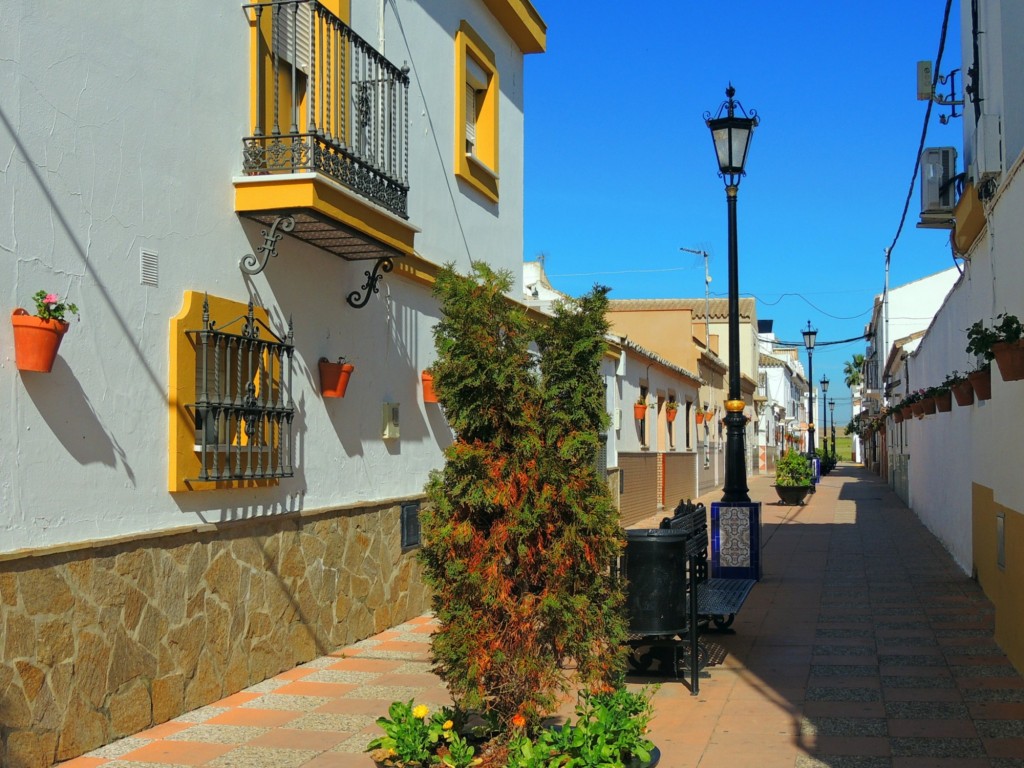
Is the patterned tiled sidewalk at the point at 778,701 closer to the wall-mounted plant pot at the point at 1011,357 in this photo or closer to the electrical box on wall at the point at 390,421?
the electrical box on wall at the point at 390,421

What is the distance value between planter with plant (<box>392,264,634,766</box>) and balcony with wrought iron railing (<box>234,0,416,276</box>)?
248 cm

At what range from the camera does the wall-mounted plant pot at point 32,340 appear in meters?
5.18

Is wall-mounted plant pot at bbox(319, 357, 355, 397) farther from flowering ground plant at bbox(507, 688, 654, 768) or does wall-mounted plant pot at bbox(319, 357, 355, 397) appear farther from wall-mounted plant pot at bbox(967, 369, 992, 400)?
wall-mounted plant pot at bbox(967, 369, 992, 400)

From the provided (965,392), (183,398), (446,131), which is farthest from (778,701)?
(446,131)

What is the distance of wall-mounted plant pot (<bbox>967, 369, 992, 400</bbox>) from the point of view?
355 inches

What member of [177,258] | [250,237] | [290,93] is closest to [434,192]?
[290,93]

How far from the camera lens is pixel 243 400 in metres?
7.09

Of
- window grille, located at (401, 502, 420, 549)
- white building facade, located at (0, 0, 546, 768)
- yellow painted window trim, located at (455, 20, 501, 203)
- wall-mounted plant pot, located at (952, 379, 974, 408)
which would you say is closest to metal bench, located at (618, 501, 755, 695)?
white building facade, located at (0, 0, 546, 768)

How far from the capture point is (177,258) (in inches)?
258

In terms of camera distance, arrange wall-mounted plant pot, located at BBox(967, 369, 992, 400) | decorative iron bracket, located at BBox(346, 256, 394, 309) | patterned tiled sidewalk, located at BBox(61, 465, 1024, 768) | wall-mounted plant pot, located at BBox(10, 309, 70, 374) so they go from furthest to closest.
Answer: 1. wall-mounted plant pot, located at BBox(967, 369, 992, 400)
2. decorative iron bracket, located at BBox(346, 256, 394, 309)
3. patterned tiled sidewalk, located at BBox(61, 465, 1024, 768)
4. wall-mounted plant pot, located at BBox(10, 309, 70, 374)

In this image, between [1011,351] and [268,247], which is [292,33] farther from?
[1011,351]

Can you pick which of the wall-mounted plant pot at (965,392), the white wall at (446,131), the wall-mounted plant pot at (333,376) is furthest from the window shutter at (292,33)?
the wall-mounted plant pot at (965,392)

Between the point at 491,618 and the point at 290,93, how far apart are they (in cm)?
486

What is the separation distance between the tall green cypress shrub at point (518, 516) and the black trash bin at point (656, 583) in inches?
77.5
